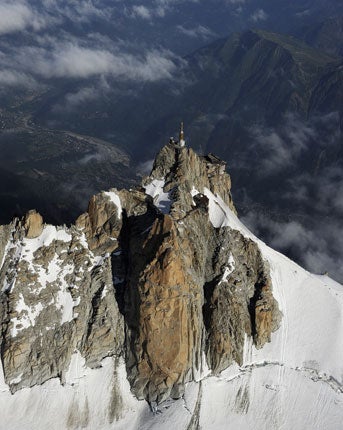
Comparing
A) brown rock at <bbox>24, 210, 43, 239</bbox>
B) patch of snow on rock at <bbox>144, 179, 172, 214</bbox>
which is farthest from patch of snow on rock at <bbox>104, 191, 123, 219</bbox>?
brown rock at <bbox>24, 210, 43, 239</bbox>

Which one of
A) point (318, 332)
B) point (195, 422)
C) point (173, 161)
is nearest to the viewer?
point (195, 422)

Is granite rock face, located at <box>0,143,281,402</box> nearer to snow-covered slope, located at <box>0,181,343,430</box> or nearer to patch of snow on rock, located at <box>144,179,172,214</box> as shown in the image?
patch of snow on rock, located at <box>144,179,172,214</box>

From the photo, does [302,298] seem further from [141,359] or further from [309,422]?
[141,359]

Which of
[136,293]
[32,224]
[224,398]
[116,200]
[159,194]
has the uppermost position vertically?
[159,194]

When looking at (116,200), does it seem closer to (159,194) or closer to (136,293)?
(159,194)

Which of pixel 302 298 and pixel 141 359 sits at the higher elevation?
pixel 302 298

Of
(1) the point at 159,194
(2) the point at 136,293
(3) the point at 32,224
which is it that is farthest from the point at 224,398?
(3) the point at 32,224

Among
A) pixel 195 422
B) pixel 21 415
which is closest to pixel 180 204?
pixel 195 422
